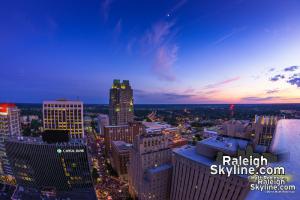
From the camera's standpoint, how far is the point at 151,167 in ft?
132

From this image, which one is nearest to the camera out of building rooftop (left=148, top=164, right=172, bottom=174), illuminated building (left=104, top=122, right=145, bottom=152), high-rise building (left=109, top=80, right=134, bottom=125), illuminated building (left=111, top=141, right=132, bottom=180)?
building rooftop (left=148, top=164, right=172, bottom=174)

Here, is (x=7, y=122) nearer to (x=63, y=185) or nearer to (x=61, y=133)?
(x=61, y=133)

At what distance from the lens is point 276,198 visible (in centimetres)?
448

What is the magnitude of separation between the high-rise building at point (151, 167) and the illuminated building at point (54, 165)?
1427 cm

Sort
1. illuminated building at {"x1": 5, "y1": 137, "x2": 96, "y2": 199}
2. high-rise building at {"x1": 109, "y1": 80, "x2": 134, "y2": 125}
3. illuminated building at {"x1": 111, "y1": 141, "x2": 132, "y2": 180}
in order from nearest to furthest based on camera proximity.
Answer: illuminated building at {"x1": 5, "y1": 137, "x2": 96, "y2": 199} < illuminated building at {"x1": 111, "y1": 141, "x2": 132, "y2": 180} < high-rise building at {"x1": 109, "y1": 80, "x2": 134, "y2": 125}

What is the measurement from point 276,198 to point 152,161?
37502 mm

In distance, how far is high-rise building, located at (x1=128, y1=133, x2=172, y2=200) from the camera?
3696 centimetres

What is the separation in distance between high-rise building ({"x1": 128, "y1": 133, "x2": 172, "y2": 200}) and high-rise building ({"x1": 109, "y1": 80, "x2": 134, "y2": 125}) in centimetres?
7562

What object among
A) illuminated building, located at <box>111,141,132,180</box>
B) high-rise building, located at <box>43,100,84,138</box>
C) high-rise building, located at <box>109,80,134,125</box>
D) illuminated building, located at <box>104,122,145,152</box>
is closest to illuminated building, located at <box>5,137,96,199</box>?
illuminated building, located at <box>111,141,132,180</box>

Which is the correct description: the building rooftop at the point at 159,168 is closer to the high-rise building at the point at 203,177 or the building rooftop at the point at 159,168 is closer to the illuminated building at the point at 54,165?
the high-rise building at the point at 203,177

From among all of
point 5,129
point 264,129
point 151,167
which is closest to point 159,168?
point 151,167

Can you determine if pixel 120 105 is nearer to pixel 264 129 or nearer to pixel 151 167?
pixel 151 167

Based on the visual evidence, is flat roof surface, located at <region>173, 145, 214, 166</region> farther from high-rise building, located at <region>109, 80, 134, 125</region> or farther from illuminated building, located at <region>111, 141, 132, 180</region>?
high-rise building, located at <region>109, 80, 134, 125</region>

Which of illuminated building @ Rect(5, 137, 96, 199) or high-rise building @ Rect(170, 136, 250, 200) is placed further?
illuminated building @ Rect(5, 137, 96, 199)
